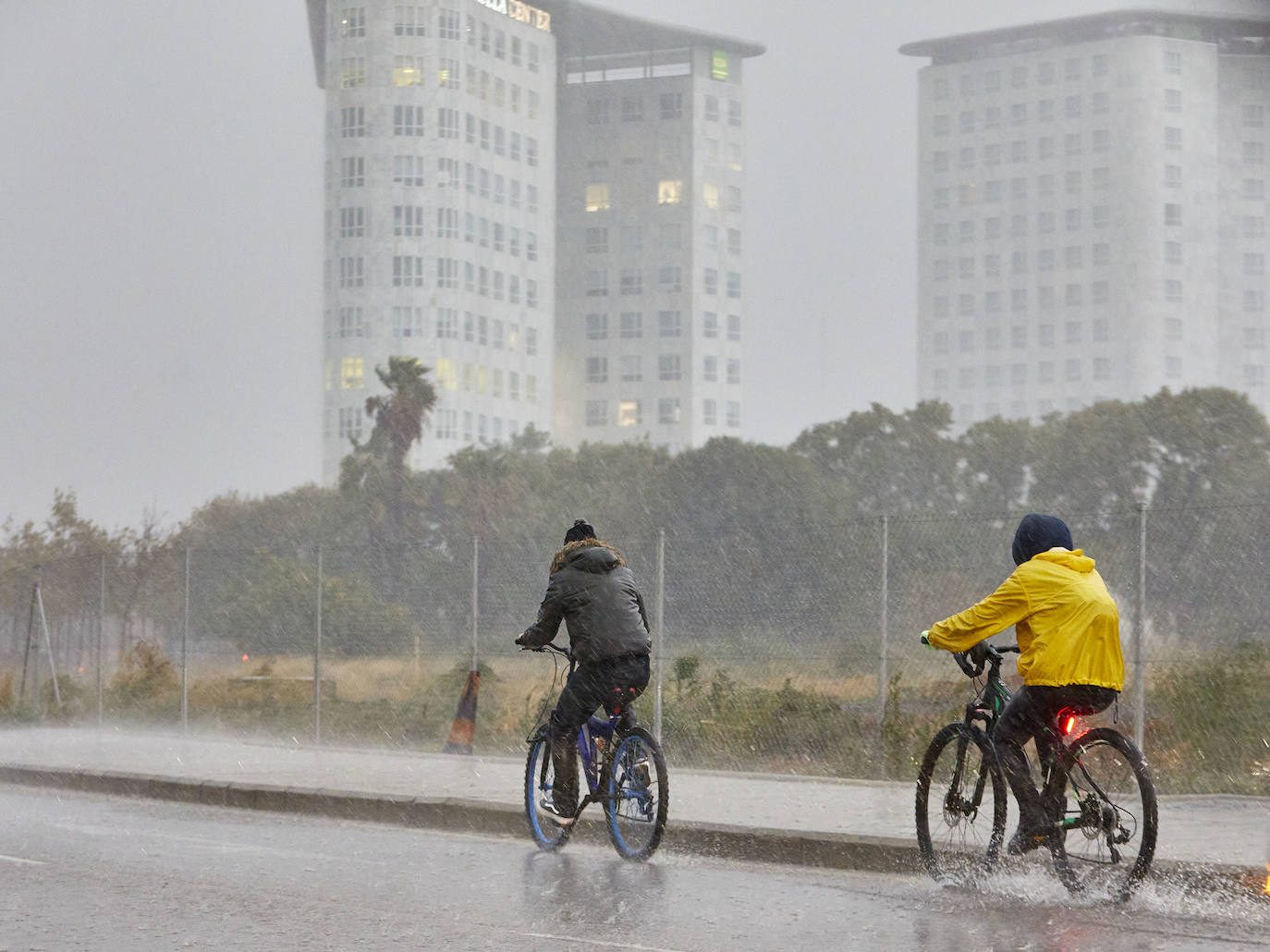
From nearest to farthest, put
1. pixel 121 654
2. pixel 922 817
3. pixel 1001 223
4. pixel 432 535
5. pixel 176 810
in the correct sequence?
pixel 922 817 → pixel 176 810 → pixel 121 654 → pixel 432 535 → pixel 1001 223

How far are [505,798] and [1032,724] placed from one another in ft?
16.1

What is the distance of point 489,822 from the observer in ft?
36.6

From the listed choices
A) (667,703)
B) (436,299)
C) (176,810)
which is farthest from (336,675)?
(436,299)

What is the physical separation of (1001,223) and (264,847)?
157m

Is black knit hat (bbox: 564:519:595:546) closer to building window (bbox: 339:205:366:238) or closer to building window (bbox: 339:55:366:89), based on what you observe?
building window (bbox: 339:205:366:238)

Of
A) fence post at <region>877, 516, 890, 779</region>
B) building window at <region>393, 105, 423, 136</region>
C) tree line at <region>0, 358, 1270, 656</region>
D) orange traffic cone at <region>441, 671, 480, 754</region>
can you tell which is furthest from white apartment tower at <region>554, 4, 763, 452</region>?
fence post at <region>877, 516, 890, 779</region>

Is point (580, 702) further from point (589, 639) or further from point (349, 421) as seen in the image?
point (349, 421)

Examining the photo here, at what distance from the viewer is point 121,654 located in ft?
84.0

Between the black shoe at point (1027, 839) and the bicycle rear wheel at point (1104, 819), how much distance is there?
62 mm

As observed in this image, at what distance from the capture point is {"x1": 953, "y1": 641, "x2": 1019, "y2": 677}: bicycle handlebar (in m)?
7.91

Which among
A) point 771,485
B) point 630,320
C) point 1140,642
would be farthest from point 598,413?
point 1140,642

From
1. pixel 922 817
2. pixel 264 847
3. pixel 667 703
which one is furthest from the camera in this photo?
pixel 667 703

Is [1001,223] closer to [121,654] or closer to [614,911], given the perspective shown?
[121,654]

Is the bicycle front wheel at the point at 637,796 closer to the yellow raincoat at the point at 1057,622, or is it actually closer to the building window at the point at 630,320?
the yellow raincoat at the point at 1057,622
